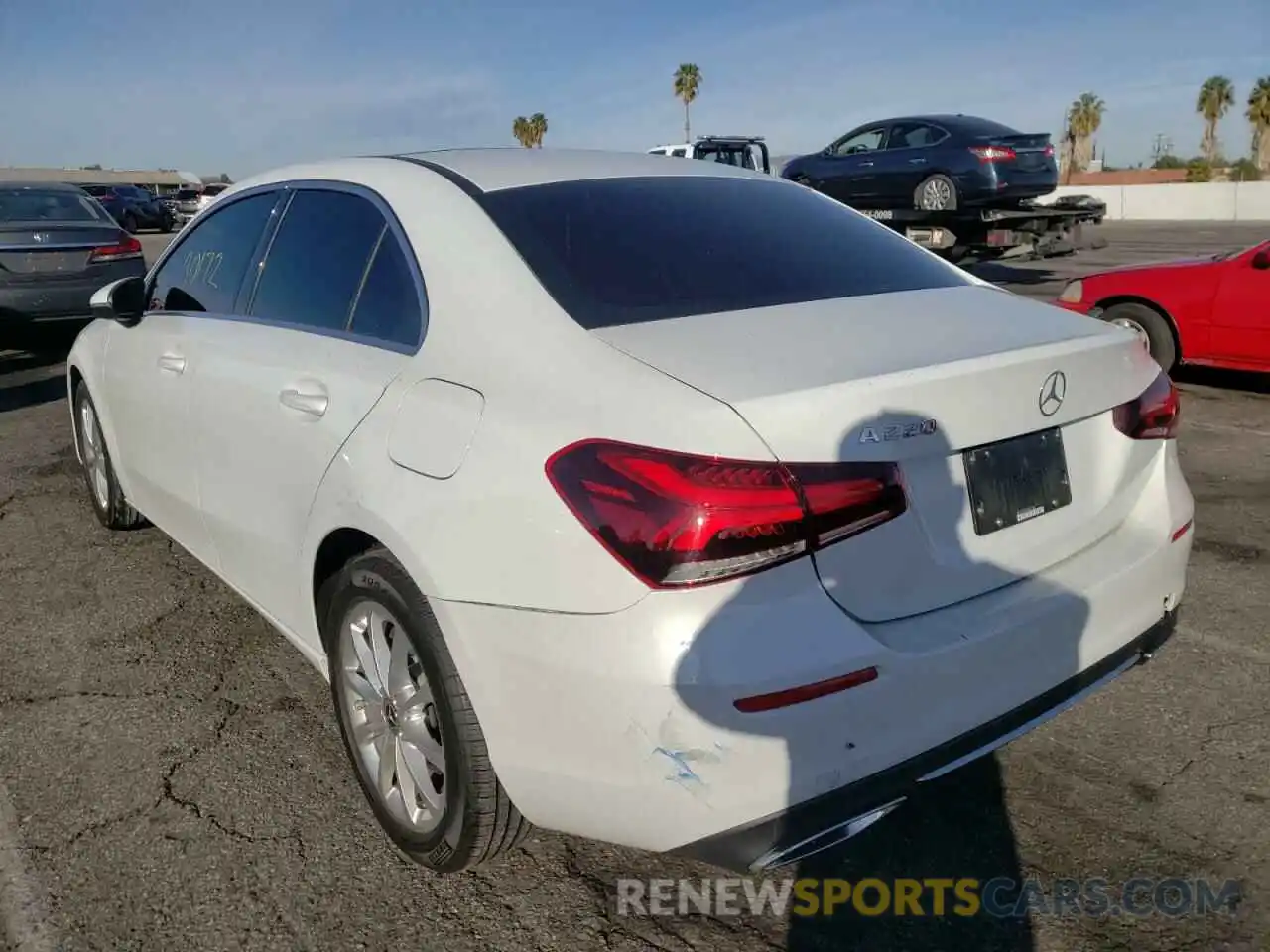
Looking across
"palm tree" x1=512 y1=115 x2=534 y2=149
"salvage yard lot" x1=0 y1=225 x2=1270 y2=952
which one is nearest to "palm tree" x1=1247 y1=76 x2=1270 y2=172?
"palm tree" x1=512 y1=115 x2=534 y2=149

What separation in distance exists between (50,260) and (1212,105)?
76543 millimetres

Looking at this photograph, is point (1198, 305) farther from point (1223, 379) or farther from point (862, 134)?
point (862, 134)

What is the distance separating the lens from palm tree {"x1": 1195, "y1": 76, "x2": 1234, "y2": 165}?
6938 centimetres

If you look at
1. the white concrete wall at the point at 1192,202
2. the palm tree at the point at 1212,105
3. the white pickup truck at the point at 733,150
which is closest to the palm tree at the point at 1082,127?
the palm tree at the point at 1212,105

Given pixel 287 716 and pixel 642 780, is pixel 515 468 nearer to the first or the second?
pixel 642 780

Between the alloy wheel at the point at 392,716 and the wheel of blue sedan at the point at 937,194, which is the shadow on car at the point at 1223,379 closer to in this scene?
the wheel of blue sedan at the point at 937,194

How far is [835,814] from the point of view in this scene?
204 cm

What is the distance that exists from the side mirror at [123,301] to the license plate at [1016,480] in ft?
11.1

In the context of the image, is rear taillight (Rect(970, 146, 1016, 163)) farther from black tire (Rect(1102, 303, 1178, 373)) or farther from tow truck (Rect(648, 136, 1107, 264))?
black tire (Rect(1102, 303, 1178, 373))

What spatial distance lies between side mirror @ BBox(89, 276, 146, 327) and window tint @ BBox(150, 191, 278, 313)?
0.07 meters

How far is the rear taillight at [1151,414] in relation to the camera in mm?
2609

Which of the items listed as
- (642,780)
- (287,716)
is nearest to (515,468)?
(642,780)

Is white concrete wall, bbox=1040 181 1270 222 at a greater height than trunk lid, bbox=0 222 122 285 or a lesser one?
lesser

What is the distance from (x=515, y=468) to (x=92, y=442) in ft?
12.7
